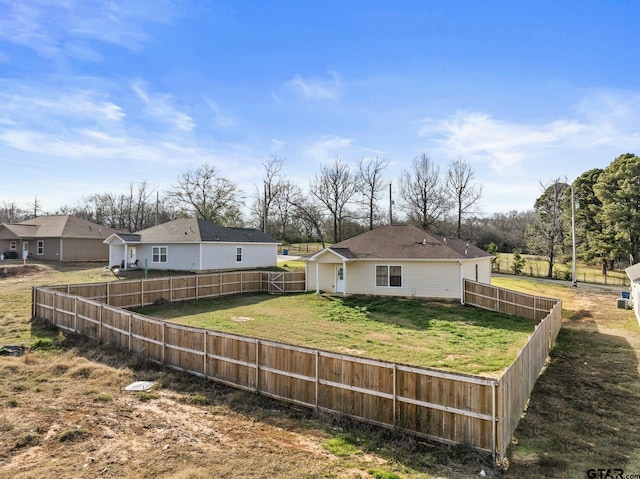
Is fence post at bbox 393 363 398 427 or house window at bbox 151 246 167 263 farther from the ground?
house window at bbox 151 246 167 263

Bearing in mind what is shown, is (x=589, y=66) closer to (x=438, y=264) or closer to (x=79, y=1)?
(x=438, y=264)

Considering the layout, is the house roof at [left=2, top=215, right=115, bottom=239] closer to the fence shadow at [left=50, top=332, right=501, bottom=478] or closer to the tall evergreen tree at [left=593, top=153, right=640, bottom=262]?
the fence shadow at [left=50, top=332, right=501, bottom=478]

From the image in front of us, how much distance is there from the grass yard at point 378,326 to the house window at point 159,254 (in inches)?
431

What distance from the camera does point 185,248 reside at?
1165 inches

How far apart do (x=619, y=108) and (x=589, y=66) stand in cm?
234

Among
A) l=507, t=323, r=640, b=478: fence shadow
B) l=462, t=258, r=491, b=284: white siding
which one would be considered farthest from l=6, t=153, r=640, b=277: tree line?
l=507, t=323, r=640, b=478: fence shadow

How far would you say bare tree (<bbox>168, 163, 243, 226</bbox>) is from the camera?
52.8m

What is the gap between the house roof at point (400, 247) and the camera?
69.2ft

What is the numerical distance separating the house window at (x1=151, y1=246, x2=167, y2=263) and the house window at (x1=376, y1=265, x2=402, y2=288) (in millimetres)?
17659

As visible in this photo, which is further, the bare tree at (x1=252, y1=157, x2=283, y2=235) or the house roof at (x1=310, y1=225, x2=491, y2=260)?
the bare tree at (x1=252, y1=157, x2=283, y2=235)

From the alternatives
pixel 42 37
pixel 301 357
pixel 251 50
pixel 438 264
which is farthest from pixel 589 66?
pixel 42 37

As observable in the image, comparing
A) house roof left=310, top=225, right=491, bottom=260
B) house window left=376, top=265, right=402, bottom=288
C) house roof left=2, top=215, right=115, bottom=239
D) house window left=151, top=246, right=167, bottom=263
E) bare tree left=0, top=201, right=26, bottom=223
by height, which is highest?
bare tree left=0, top=201, right=26, bottom=223

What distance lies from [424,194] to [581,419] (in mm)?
40032

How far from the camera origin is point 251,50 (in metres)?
16.4
